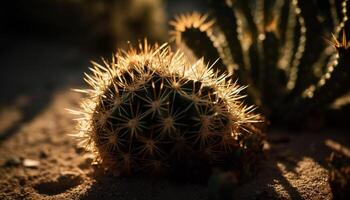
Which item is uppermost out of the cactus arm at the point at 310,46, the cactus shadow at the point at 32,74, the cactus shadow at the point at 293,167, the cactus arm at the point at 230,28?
the cactus shadow at the point at 32,74

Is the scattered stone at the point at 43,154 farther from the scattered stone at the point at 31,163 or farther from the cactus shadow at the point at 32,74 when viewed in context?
the cactus shadow at the point at 32,74

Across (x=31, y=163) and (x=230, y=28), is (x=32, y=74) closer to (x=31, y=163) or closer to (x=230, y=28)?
(x=31, y=163)

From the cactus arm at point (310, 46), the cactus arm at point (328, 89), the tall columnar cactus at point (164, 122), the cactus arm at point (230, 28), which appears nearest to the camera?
the tall columnar cactus at point (164, 122)

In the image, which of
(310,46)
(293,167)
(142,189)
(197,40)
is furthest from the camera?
(310,46)

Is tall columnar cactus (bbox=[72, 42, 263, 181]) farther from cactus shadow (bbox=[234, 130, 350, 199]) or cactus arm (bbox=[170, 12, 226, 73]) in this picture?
cactus arm (bbox=[170, 12, 226, 73])

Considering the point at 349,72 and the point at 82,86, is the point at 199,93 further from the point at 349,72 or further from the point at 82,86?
the point at 82,86

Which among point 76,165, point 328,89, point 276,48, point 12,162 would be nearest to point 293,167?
point 328,89

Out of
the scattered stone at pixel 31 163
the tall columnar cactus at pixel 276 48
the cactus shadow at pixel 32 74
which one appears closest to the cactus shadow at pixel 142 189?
the scattered stone at pixel 31 163
